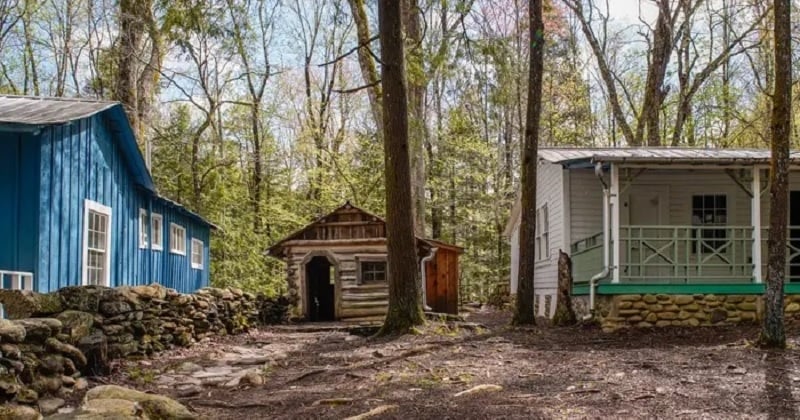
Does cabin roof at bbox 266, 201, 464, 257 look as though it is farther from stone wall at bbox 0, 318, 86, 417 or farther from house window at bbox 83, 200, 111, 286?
stone wall at bbox 0, 318, 86, 417

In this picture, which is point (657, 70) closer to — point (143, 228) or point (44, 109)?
point (143, 228)

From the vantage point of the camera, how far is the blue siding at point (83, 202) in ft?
30.0

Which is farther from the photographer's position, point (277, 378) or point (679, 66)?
point (679, 66)

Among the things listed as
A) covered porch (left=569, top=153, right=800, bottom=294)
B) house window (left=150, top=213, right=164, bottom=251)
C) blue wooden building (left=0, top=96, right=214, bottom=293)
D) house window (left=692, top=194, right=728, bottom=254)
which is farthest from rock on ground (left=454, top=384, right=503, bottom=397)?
house window (left=692, top=194, right=728, bottom=254)

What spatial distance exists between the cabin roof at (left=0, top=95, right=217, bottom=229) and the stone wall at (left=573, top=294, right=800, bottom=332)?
9152mm

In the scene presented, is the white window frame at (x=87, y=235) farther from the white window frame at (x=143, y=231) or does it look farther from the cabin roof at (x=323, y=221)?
the cabin roof at (x=323, y=221)

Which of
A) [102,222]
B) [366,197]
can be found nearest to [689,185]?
[102,222]

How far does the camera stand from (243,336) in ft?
45.6

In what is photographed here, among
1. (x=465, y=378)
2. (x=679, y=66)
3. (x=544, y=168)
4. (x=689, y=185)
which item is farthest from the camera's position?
(x=679, y=66)

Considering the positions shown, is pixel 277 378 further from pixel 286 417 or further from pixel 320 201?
pixel 320 201

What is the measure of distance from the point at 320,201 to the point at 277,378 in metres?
21.3

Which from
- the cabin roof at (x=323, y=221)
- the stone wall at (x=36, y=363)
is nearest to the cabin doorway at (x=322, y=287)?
the cabin roof at (x=323, y=221)

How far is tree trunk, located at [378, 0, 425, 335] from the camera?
11164 millimetres

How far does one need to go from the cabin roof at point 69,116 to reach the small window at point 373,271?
6686mm
